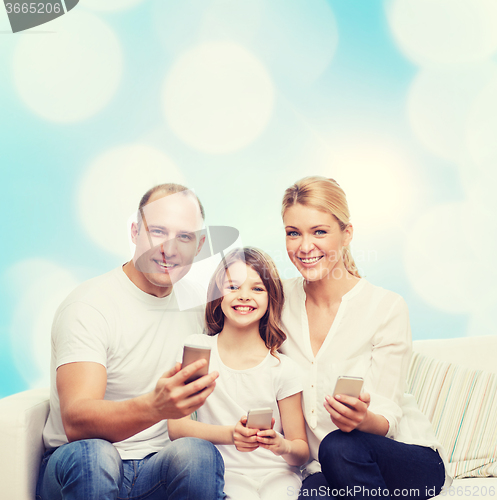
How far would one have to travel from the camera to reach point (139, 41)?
262cm

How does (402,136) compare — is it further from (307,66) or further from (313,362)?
(313,362)

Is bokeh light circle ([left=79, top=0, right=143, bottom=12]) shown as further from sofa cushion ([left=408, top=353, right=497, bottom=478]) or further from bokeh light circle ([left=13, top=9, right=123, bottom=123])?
sofa cushion ([left=408, top=353, right=497, bottom=478])

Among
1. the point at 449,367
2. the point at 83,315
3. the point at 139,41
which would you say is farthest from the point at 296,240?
the point at 139,41

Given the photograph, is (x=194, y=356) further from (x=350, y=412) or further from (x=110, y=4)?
(x=110, y=4)

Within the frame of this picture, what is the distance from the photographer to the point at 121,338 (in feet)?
4.71

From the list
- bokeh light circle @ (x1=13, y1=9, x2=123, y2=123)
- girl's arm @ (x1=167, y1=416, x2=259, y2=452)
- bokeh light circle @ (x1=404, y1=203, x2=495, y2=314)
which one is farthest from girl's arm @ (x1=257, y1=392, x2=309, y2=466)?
bokeh light circle @ (x1=13, y1=9, x2=123, y2=123)

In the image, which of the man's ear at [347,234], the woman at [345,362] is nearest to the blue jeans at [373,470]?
the woman at [345,362]

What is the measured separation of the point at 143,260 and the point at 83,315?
0.26 metres

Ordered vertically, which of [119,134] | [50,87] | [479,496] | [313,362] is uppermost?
[50,87]

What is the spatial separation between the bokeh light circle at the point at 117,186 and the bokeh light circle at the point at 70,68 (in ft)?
0.98

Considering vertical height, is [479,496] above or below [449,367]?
below

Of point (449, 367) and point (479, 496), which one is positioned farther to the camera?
point (449, 367)

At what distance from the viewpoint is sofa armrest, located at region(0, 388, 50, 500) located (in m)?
1.35

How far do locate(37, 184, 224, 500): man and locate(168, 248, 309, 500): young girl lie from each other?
0.10m
